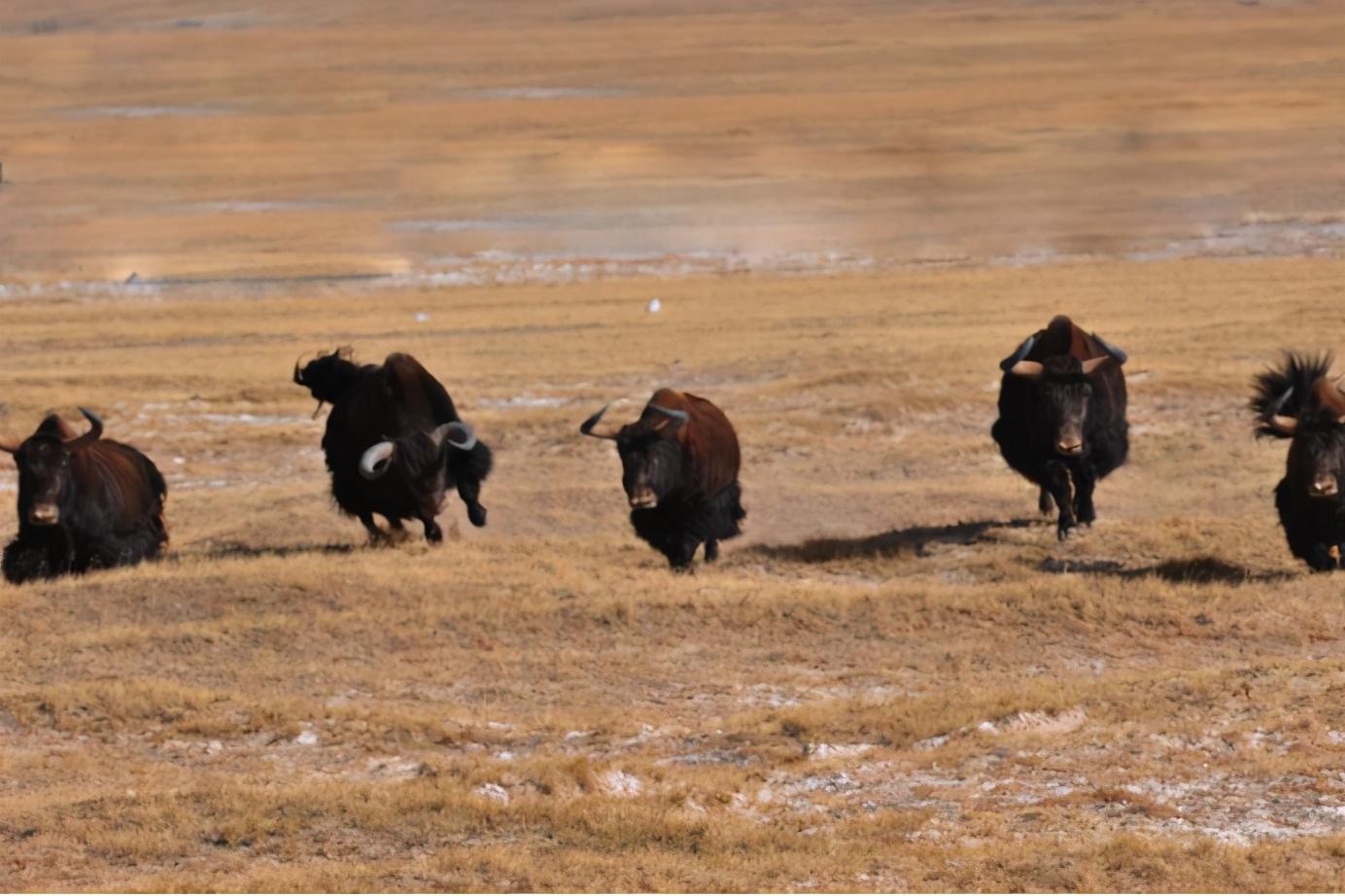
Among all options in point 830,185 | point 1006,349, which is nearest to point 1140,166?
point 830,185

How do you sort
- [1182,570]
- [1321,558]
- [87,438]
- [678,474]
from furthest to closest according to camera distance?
[678,474]
[87,438]
[1182,570]
[1321,558]

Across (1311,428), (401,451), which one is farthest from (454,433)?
(1311,428)

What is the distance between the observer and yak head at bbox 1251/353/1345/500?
49.6 feet

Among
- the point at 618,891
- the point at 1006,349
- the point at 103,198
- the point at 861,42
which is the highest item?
the point at 861,42

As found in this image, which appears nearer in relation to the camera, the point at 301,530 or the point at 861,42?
the point at 301,530

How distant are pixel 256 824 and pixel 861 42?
104054 mm

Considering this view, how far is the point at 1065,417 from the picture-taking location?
17094mm

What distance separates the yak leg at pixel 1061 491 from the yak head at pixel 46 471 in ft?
25.6

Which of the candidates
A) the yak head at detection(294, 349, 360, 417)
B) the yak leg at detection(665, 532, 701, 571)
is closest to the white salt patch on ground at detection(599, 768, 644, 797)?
the yak leg at detection(665, 532, 701, 571)

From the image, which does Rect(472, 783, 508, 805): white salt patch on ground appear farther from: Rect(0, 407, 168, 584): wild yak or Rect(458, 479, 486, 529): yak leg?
Rect(458, 479, 486, 529): yak leg

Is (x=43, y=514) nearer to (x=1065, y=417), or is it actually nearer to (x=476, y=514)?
(x=476, y=514)

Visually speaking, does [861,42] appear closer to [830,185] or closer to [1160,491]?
[830,185]

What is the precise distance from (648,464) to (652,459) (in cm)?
7

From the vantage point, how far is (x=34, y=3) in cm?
13212
